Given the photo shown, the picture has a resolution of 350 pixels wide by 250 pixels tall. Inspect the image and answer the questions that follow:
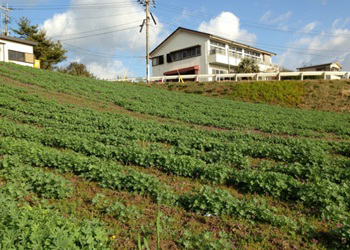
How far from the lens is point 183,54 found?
44281 mm

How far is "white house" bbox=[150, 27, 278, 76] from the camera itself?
133ft

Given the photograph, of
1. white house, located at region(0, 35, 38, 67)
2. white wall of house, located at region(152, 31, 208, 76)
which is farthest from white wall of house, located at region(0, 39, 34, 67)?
white wall of house, located at region(152, 31, 208, 76)

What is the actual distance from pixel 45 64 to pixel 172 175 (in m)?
45.6

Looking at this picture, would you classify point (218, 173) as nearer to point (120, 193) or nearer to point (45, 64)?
point (120, 193)

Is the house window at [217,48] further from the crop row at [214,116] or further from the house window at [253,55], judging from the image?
the crop row at [214,116]

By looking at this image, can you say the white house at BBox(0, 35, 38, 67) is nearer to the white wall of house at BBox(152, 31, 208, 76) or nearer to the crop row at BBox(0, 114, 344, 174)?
the white wall of house at BBox(152, 31, 208, 76)

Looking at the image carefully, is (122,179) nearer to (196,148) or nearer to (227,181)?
(227,181)

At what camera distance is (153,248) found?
358 centimetres

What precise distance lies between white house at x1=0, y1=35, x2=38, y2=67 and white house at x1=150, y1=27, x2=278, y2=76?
21.8 metres

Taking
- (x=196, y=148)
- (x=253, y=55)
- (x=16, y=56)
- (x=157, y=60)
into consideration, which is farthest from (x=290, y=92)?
(x=16, y=56)

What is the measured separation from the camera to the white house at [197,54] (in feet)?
133

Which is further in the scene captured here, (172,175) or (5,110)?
(5,110)

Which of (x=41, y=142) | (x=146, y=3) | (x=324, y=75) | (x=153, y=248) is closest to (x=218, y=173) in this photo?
(x=153, y=248)

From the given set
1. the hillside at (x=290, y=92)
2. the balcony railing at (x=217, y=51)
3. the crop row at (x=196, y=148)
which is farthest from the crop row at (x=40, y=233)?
the balcony railing at (x=217, y=51)
